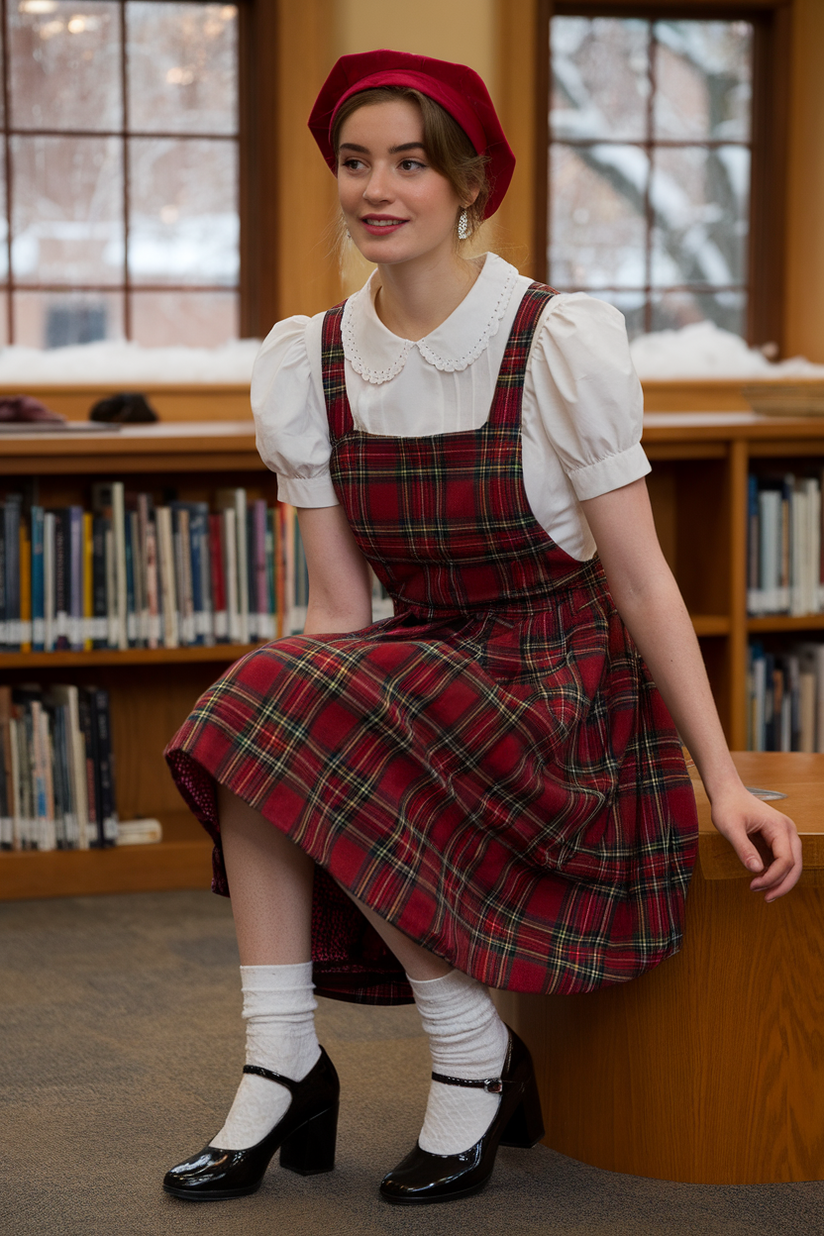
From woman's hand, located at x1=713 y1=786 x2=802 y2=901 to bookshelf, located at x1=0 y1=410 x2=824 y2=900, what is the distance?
1.49m

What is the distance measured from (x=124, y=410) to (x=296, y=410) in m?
1.56

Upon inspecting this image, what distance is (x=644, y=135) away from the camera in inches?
158

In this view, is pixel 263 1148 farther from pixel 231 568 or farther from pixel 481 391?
pixel 231 568

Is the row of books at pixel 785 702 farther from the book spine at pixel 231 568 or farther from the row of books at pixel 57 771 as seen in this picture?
the row of books at pixel 57 771

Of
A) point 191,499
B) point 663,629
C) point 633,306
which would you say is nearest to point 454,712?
point 663,629

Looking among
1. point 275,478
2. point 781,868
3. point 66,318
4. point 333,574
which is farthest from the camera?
point 66,318

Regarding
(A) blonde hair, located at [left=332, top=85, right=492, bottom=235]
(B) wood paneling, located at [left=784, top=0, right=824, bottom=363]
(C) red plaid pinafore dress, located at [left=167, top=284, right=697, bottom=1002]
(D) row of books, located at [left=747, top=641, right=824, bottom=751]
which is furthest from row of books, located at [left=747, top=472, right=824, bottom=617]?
(A) blonde hair, located at [left=332, top=85, right=492, bottom=235]

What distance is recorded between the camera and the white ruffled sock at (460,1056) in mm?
1434

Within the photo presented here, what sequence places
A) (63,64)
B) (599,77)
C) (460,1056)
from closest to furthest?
(460,1056), (63,64), (599,77)

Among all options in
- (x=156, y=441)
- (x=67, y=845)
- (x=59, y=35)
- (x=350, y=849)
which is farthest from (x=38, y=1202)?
(x=59, y=35)

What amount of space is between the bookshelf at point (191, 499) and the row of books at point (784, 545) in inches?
2.0

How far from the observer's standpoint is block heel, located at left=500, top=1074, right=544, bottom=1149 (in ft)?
4.97

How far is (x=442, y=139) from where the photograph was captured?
142cm

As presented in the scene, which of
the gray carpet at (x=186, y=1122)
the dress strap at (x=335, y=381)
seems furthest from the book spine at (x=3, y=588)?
the dress strap at (x=335, y=381)
